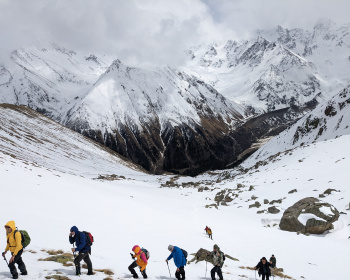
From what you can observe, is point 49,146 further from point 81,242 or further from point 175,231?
point 81,242

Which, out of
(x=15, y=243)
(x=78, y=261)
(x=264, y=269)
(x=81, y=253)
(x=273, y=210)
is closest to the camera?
(x=15, y=243)

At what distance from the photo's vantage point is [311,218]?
2966 centimetres

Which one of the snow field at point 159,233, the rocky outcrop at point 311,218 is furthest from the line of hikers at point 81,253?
the rocky outcrop at point 311,218

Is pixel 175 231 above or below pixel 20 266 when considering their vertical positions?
above

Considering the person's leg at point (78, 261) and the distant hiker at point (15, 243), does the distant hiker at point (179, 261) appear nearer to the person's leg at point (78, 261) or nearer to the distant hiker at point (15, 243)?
the person's leg at point (78, 261)

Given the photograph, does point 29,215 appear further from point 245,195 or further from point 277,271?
point 245,195

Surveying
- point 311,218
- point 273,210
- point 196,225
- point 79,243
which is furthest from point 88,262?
point 273,210

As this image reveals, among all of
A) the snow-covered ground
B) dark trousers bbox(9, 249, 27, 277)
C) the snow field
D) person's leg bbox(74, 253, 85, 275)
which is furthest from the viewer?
the snow field

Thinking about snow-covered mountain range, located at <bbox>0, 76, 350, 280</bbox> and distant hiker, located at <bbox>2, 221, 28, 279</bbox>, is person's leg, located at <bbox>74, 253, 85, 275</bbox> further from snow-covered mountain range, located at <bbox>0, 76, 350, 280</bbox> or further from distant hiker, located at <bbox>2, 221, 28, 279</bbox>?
distant hiker, located at <bbox>2, 221, 28, 279</bbox>

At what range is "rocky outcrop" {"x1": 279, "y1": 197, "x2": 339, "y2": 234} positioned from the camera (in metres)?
29.2

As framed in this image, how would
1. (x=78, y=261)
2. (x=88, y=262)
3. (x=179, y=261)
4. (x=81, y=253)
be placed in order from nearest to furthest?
(x=78, y=261) → (x=81, y=253) → (x=88, y=262) → (x=179, y=261)

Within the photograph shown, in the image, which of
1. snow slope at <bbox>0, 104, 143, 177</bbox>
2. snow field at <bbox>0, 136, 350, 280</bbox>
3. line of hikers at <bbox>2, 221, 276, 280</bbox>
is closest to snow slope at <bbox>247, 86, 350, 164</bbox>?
snow field at <bbox>0, 136, 350, 280</bbox>

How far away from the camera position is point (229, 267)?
18.1 meters

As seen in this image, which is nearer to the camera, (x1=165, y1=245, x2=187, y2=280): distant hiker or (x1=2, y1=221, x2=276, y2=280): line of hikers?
(x1=2, y1=221, x2=276, y2=280): line of hikers
